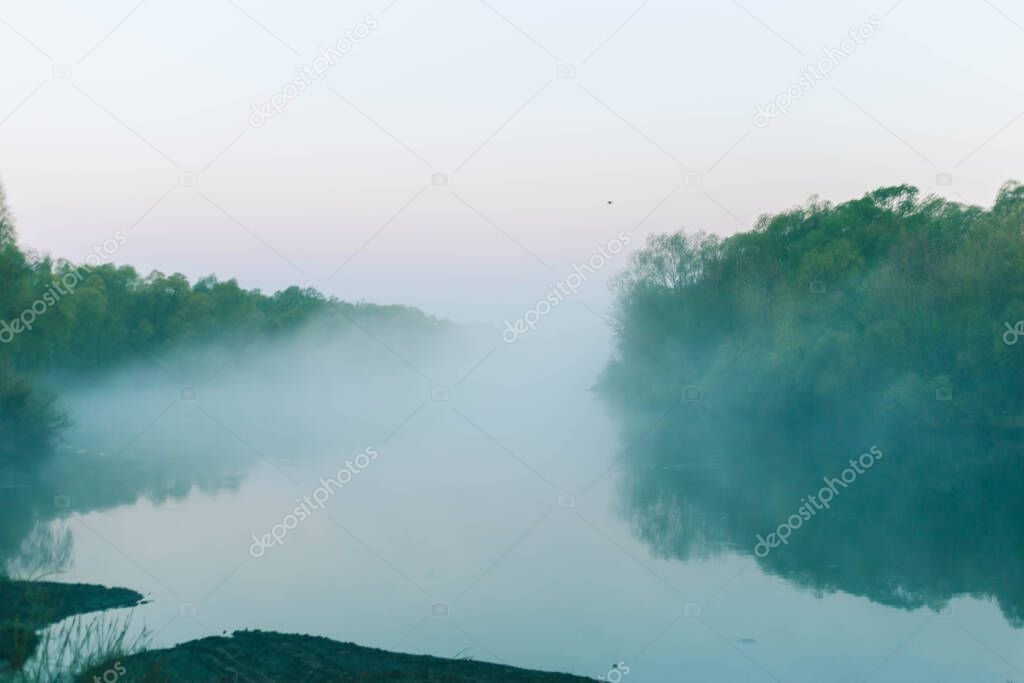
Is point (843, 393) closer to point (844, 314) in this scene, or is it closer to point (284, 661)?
point (844, 314)

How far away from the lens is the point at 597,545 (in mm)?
23906

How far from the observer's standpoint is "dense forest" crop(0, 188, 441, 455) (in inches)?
1561

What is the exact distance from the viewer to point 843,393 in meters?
49.9

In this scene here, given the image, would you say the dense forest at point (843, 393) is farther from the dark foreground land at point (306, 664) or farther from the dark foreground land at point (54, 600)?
the dark foreground land at point (54, 600)

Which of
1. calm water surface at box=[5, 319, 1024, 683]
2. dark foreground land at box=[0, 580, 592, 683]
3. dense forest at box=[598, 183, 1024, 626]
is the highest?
dense forest at box=[598, 183, 1024, 626]

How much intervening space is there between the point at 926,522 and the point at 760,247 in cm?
4592

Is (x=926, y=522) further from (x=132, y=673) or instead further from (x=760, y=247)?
(x=760, y=247)

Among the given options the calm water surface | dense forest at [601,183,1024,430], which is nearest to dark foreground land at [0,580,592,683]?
the calm water surface

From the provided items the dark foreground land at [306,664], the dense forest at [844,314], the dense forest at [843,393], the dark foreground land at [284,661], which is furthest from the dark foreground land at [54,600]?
the dense forest at [844,314]

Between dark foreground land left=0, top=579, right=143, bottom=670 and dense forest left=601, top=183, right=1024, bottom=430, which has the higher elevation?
dense forest left=601, top=183, right=1024, bottom=430

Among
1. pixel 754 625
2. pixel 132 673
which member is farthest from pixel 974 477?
pixel 132 673

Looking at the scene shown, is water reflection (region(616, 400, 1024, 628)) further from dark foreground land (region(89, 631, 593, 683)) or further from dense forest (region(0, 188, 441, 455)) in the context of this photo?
dense forest (region(0, 188, 441, 455))

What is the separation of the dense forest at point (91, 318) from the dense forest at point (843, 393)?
26691mm

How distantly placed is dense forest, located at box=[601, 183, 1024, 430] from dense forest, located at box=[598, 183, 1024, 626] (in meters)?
0.11
